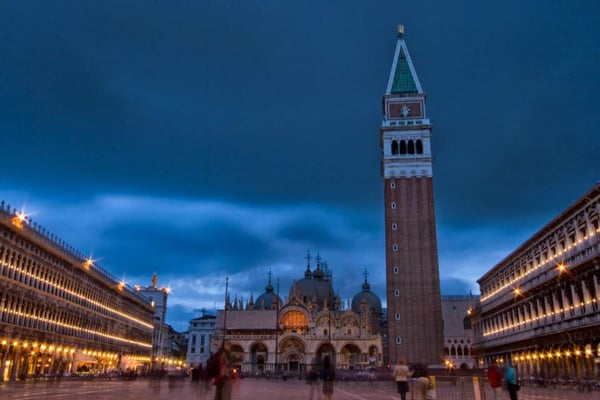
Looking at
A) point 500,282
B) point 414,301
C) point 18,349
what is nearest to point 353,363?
point 414,301

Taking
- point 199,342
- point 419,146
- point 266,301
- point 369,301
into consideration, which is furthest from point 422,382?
point 199,342

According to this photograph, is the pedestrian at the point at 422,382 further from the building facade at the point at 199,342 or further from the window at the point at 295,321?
the building facade at the point at 199,342

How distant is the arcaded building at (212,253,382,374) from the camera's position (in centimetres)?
10250

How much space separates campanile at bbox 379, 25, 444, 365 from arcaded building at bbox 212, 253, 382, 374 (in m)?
24.6

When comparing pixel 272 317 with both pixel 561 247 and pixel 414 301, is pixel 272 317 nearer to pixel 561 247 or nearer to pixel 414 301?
pixel 414 301

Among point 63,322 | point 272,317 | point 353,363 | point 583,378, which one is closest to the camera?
point 583,378

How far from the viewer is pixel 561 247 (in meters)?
48.4

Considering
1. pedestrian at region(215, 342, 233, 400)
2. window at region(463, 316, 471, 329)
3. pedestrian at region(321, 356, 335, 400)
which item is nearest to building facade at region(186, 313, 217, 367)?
window at region(463, 316, 471, 329)

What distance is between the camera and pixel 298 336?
105875 mm

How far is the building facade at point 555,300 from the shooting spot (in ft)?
131

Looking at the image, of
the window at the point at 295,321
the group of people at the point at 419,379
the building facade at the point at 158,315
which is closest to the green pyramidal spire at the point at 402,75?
the window at the point at 295,321

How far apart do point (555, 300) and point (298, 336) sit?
6483 centimetres

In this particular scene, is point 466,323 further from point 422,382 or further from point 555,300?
point 422,382

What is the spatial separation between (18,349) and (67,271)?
15.3 meters
